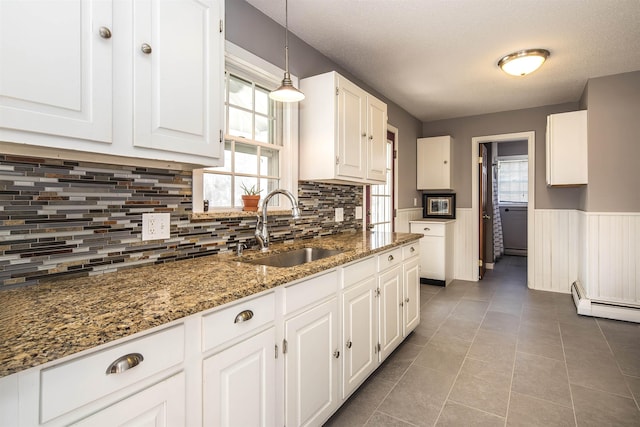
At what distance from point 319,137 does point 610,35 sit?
2435 mm

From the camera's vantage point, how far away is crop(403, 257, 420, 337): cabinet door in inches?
105

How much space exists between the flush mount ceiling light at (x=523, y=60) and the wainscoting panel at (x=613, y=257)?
1.66 meters

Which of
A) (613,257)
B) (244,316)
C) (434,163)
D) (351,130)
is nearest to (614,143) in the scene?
(613,257)

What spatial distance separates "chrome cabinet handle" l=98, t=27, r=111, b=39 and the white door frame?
486cm

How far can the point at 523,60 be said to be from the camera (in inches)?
113

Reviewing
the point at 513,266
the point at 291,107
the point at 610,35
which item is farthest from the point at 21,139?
the point at 513,266

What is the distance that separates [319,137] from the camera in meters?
2.47

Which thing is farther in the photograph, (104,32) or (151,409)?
(104,32)

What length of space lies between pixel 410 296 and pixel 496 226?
4705 millimetres

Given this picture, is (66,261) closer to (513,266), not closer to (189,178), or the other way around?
(189,178)

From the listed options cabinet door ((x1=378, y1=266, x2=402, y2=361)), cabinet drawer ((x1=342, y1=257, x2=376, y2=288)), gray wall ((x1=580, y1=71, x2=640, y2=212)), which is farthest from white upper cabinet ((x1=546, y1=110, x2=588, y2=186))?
cabinet drawer ((x1=342, y1=257, x2=376, y2=288))

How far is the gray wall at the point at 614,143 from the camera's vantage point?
327 cm

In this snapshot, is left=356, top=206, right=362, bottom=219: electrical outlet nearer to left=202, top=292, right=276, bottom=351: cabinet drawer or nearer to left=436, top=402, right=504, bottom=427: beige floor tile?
left=436, top=402, right=504, bottom=427: beige floor tile

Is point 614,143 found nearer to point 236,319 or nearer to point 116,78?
point 236,319
